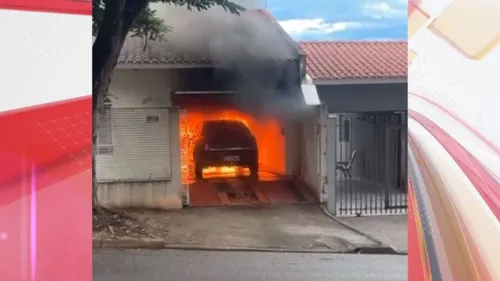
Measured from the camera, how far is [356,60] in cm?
1692

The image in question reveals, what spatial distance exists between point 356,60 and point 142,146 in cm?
607

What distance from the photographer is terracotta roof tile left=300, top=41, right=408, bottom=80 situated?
1563 centimetres

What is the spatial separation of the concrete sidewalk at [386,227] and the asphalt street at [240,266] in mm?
841

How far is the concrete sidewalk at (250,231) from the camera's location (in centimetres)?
1142

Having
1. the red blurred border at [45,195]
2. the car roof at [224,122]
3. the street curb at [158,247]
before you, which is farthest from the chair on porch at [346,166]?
the red blurred border at [45,195]

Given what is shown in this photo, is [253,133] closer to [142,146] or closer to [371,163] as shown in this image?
[371,163]

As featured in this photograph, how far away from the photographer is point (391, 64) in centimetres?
1664

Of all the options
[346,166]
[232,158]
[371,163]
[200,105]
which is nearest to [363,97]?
[371,163]

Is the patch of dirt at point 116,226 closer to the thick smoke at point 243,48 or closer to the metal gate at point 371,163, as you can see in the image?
the thick smoke at point 243,48

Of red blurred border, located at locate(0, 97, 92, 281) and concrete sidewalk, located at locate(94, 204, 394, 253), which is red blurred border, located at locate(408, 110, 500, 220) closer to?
red blurred border, located at locate(0, 97, 92, 281)

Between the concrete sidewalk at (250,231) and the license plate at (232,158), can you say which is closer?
the concrete sidewalk at (250,231)

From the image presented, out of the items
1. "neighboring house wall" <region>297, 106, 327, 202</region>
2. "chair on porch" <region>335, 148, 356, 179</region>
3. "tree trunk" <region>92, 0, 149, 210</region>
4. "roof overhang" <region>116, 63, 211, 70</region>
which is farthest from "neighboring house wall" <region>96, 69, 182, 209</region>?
"chair on porch" <region>335, 148, 356, 179</region>

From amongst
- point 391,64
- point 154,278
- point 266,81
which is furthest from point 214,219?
point 391,64

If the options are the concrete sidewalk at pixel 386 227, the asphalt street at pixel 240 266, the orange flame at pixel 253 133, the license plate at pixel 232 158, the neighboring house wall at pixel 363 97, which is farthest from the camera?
the orange flame at pixel 253 133
